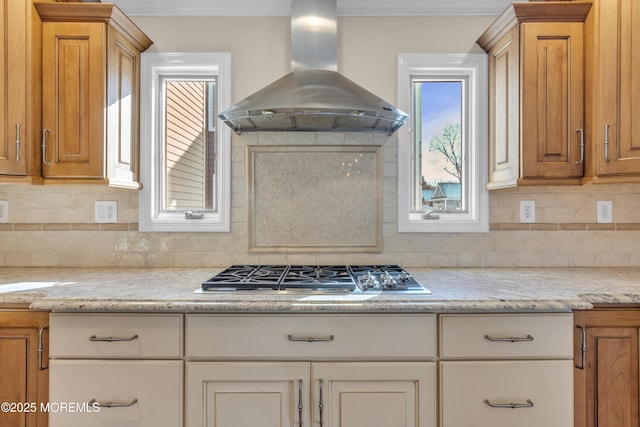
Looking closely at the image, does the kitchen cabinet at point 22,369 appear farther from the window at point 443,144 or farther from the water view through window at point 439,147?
the water view through window at point 439,147

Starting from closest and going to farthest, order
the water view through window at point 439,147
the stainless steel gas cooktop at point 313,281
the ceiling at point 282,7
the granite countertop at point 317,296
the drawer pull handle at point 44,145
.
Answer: the granite countertop at point 317,296, the stainless steel gas cooktop at point 313,281, the drawer pull handle at point 44,145, the ceiling at point 282,7, the water view through window at point 439,147

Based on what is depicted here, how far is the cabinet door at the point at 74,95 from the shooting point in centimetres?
186

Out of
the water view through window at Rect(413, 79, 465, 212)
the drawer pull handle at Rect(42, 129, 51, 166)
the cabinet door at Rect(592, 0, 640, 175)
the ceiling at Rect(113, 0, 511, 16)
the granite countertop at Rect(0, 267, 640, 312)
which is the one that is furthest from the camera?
the water view through window at Rect(413, 79, 465, 212)

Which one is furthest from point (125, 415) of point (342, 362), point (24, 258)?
point (24, 258)

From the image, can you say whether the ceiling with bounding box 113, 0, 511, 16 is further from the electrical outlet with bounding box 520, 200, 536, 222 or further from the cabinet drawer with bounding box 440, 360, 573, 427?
the cabinet drawer with bounding box 440, 360, 573, 427

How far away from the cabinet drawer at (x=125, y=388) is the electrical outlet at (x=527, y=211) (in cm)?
198

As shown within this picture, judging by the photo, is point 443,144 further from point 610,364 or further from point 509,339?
point 610,364

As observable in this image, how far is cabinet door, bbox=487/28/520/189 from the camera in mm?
1918

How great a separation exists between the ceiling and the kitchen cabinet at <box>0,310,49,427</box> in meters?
1.74

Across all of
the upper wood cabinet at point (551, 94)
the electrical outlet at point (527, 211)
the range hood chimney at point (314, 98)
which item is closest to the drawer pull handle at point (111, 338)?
the range hood chimney at point (314, 98)

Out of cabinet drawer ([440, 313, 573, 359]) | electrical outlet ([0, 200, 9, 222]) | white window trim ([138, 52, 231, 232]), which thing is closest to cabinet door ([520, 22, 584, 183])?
cabinet drawer ([440, 313, 573, 359])

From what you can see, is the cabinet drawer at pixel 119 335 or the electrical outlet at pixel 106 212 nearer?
the cabinet drawer at pixel 119 335

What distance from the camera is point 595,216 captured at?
2.25 metres

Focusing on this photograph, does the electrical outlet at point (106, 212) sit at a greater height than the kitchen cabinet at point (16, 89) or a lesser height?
lesser
